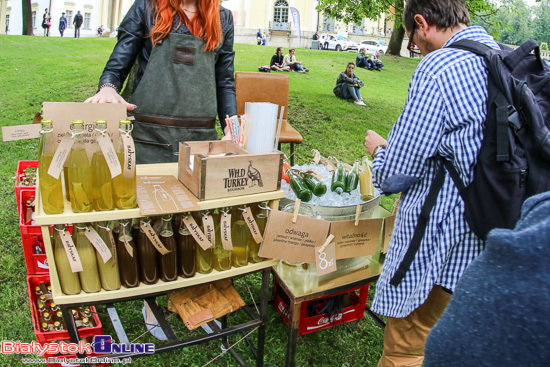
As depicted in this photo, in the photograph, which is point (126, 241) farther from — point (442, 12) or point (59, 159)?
point (442, 12)

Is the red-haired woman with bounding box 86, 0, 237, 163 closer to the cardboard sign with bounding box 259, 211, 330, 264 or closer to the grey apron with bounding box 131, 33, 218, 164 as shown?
the grey apron with bounding box 131, 33, 218, 164

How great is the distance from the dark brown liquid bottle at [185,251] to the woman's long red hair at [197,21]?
38.6 inches

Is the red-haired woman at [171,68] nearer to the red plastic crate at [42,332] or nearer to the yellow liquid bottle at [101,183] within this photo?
the yellow liquid bottle at [101,183]

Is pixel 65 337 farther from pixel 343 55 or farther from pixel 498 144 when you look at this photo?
pixel 343 55

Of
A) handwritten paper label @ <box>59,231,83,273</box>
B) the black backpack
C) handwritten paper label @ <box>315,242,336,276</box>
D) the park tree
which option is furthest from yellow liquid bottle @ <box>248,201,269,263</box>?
the park tree

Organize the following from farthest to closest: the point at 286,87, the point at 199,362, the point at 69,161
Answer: the point at 286,87 < the point at 199,362 < the point at 69,161

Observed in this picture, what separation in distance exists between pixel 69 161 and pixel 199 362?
1549 mm

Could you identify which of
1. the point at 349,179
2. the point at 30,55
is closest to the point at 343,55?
the point at 30,55

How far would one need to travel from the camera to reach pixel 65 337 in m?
2.24

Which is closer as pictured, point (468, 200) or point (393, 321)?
point (468, 200)

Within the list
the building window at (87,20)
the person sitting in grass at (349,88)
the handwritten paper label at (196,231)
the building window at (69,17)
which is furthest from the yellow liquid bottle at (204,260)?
the building window at (87,20)

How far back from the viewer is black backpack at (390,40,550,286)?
1.38 meters

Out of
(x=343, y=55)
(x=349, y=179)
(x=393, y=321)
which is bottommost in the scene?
(x=393, y=321)

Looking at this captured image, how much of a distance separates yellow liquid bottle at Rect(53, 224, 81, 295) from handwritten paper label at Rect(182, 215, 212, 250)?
466 millimetres
